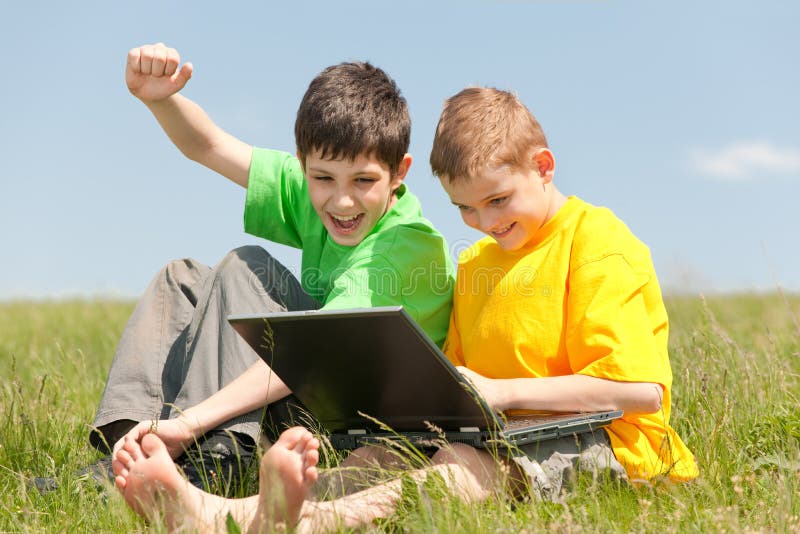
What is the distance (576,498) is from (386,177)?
4.69 feet

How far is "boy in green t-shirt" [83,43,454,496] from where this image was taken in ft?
9.56

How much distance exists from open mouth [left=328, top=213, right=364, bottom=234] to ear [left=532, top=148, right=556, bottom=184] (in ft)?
2.39

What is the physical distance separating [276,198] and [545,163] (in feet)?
4.03

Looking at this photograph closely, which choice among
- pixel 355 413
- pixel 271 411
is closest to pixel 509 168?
pixel 355 413

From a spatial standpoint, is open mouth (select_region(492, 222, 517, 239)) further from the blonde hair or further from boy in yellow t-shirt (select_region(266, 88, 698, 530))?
the blonde hair

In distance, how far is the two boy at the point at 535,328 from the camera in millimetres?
2602

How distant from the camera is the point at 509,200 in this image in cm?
291

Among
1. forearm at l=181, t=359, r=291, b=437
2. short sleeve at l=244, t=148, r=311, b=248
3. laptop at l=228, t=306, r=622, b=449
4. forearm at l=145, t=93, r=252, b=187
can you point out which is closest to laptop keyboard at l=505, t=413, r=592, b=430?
laptop at l=228, t=306, r=622, b=449

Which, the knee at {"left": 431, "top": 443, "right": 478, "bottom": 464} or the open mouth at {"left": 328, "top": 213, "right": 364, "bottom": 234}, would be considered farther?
the open mouth at {"left": 328, "top": 213, "right": 364, "bottom": 234}

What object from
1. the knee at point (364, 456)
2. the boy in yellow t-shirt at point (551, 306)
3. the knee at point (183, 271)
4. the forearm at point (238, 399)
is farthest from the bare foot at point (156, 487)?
the knee at point (183, 271)

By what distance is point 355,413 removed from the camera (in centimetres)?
294

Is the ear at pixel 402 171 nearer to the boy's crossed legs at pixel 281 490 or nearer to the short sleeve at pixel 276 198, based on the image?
the short sleeve at pixel 276 198

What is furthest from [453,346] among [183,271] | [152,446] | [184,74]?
[184,74]

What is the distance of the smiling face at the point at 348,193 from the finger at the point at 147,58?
0.75 metres
